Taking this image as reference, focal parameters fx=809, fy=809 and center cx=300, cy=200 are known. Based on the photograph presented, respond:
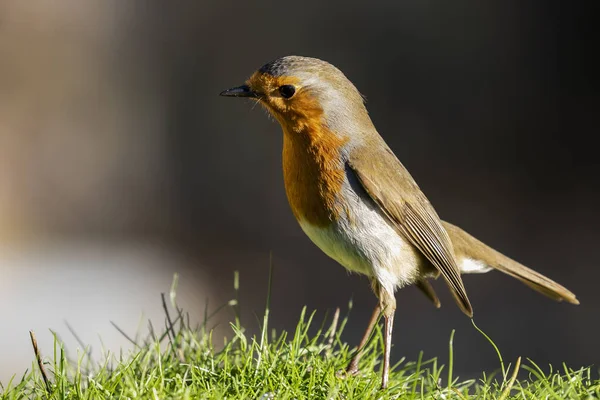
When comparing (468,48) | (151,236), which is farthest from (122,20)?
(468,48)

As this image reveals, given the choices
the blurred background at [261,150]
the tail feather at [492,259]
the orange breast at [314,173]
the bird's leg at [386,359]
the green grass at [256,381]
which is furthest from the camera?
the blurred background at [261,150]

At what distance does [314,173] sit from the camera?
2598mm

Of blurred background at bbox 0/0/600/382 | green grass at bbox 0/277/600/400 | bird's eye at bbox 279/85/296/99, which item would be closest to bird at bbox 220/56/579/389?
bird's eye at bbox 279/85/296/99

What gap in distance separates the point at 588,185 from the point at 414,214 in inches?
147

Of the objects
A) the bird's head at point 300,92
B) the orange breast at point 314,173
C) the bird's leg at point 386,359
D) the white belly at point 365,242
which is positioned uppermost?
the bird's head at point 300,92

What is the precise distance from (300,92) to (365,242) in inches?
20.9

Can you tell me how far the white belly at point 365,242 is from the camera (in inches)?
102

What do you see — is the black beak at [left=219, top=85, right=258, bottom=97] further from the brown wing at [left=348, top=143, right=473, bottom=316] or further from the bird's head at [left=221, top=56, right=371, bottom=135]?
the brown wing at [left=348, top=143, right=473, bottom=316]

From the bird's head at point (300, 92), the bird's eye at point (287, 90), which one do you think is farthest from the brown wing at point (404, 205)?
the bird's eye at point (287, 90)

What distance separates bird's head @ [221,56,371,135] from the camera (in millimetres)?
2621

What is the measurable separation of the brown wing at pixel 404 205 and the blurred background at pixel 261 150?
116 inches

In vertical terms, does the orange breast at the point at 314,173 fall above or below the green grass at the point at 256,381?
above

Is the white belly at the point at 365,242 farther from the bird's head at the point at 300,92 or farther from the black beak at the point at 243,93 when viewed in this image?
the black beak at the point at 243,93

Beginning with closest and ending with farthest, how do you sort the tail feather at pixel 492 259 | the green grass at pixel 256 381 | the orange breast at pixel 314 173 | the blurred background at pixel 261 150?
the green grass at pixel 256 381
the orange breast at pixel 314 173
the tail feather at pixel 492 259
the blurred background at pixel 261 150
